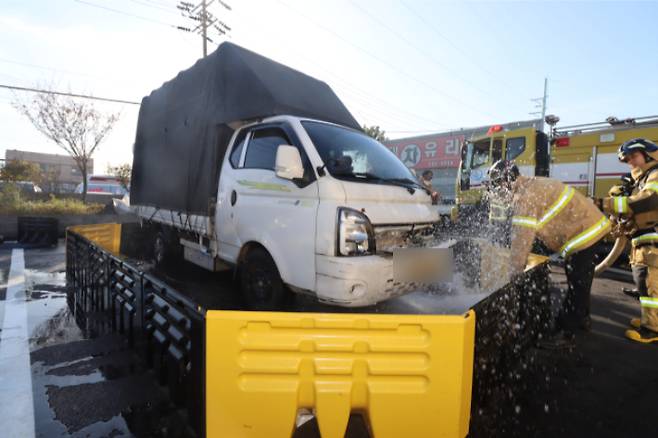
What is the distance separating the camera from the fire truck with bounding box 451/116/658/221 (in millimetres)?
6820

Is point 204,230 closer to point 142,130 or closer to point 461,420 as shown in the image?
point 142,130

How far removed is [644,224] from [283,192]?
3821 mm

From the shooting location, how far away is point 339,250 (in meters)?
2.50

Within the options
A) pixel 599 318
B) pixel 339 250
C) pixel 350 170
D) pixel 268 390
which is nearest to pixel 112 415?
pixel 268 390

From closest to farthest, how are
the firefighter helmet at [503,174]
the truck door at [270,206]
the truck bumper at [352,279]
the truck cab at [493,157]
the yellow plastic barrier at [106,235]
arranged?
the truck bumper at [352,279] → the truck door at [270,206] → the firefighter helmet at [503,174] → the yellow plastic barrier at [106,235] → the truck cab at [493,157]

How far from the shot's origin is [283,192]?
9.59 feet

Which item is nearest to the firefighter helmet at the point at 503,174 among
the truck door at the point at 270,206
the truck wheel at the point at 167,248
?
the truck door at the point at 270,206

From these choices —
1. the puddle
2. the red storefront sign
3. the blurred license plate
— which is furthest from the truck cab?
the red storefront sign

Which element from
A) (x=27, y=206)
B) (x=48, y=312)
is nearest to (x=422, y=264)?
(x=48, y=312)

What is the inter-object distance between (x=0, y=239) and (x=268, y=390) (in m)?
11.9

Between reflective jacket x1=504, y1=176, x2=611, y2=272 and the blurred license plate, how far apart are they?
80 centimetres

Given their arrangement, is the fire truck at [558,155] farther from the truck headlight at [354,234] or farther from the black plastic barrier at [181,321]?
the truck headlight at [354,234]

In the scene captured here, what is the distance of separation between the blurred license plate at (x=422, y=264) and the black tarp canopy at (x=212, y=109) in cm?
174

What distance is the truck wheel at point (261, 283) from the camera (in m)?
2.93
